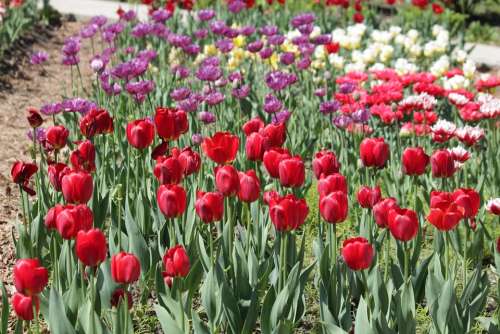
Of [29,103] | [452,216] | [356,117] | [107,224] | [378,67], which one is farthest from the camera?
[29,103]

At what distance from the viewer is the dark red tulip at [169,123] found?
3074mm

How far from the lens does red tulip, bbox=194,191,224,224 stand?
251 cm

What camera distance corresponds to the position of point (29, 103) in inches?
266

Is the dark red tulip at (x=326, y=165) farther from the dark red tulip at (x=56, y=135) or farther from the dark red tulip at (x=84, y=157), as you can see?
the dark red tulip at (x=56, y=135)

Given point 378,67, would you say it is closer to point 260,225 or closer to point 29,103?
point 29,103

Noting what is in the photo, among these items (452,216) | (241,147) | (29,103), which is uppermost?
(452,216)

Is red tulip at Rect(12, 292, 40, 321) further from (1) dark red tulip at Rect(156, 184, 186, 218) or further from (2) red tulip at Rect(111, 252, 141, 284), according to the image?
(1) dark red tulip at Rect(156, 184, 186, 218)

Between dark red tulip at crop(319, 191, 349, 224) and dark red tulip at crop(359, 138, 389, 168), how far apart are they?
0.49 meters

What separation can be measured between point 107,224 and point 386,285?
1.79 metres

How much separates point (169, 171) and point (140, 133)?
0.97 feet

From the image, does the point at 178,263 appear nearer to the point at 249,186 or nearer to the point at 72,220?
the point at 72,220

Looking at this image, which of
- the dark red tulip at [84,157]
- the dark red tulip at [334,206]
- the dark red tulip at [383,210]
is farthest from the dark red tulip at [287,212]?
the dark red tulip at [84,157]

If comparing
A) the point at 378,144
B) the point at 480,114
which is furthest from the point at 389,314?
the point at 480,114

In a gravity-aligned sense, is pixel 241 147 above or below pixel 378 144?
below
